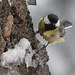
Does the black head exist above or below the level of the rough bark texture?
below

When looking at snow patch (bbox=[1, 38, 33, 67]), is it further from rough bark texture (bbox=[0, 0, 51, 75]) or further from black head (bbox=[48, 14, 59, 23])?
black head (bbox=[48, 14, 59, 23])

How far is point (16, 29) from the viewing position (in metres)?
2.48

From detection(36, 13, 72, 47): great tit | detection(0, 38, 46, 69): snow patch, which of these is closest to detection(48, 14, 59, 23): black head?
detection(36, 13, 72, 47): great tit

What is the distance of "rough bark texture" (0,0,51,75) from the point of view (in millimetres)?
2291

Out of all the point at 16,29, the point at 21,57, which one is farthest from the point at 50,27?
the point at 21,57

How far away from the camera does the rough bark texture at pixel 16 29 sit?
7.52ft

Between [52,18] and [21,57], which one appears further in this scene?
[52,18]

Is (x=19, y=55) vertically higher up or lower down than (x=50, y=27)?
higher up

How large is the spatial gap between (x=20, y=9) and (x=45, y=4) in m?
4.08

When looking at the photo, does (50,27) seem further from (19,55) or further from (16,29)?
(19,55)

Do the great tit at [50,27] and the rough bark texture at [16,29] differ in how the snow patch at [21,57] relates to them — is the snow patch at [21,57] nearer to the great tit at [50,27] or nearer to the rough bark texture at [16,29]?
the rough bark texture at [16,29]

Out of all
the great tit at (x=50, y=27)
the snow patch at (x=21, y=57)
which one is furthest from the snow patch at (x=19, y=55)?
the great tit at (x=50, y=27)

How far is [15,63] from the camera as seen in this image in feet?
7.28

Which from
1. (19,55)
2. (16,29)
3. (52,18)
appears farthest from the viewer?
(52,18)
